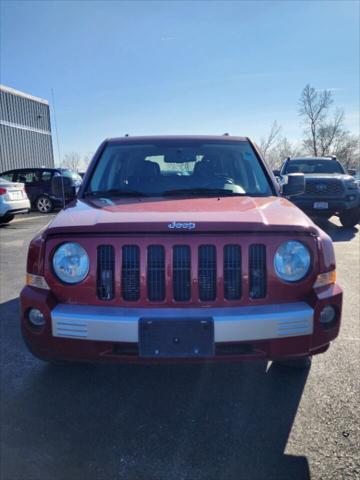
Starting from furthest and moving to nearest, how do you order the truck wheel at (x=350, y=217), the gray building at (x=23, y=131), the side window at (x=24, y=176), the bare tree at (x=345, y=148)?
the bare tree at (x=345, y=148), the gray building at (x=23, y=131), the side window at (x=24, y=176), the truck wheel at (x=350, y=217)

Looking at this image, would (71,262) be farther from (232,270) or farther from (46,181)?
(46,181)

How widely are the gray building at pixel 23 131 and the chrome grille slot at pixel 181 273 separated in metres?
22.2

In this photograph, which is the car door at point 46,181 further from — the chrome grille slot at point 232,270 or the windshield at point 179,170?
the chrome grille slot at point 232,270

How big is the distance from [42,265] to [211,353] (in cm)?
111

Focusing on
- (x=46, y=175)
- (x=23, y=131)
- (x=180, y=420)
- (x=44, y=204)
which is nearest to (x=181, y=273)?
(x=180, y=420)

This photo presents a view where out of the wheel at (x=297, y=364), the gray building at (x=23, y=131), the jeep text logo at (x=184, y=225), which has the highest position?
the gray building at (x=23, y=131)

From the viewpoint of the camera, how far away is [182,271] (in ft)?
7.19

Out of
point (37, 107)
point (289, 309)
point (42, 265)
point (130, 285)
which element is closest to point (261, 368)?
point (289, 309)

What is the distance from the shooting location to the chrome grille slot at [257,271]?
86.9 inches

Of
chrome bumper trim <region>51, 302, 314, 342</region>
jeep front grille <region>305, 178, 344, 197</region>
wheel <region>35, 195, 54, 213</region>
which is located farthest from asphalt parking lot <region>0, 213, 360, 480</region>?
wheel <region>35, 195, 54, 213</region>

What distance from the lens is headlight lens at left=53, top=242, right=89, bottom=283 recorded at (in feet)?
7.33

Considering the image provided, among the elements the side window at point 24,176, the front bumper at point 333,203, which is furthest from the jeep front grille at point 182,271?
the side window at point 24,176

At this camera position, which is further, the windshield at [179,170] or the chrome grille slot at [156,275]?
the windshield at [179,170]

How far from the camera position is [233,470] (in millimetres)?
1988
